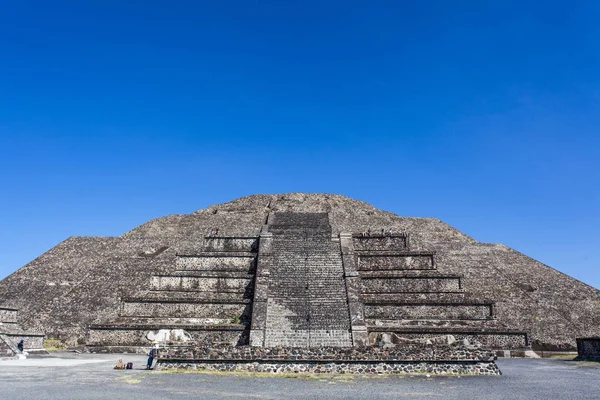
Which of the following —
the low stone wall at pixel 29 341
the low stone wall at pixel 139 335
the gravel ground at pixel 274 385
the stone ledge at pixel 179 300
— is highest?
the stone ledge at pixel 179 300

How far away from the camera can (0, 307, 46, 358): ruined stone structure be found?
1354 cm

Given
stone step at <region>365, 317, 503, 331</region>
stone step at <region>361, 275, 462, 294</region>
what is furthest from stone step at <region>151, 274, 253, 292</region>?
stone step at <region>365, 317, 503, 331</region>

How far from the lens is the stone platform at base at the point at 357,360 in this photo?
Answer: 33.6ft

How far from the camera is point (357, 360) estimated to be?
10234 millimetres

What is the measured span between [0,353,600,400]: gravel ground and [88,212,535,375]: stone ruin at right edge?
3.95 ft

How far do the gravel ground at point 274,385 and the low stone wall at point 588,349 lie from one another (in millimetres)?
2188

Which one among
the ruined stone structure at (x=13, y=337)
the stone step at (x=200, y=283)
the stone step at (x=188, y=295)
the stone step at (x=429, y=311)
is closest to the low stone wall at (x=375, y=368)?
the stone step at (x=429, y=311)

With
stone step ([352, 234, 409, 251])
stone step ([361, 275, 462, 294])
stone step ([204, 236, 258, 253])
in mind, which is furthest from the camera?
stone step ([352, 234, 409, 251])

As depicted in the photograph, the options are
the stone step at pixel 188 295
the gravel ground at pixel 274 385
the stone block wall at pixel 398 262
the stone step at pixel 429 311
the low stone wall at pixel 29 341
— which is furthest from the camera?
the stone block wall at pixel 398 262

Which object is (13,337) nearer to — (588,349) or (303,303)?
(303,303)

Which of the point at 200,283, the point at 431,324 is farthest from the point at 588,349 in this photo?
the point at 200,283

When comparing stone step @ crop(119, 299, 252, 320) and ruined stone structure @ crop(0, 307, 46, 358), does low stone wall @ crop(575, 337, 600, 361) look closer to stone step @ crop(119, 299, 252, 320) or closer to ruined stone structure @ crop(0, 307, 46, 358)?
stone step @ crop(119, 299, 252, 320)

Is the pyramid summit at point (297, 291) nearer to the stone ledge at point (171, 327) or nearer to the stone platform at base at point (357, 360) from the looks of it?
the stone ledge at point (171, 327)

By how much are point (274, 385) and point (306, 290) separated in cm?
807
